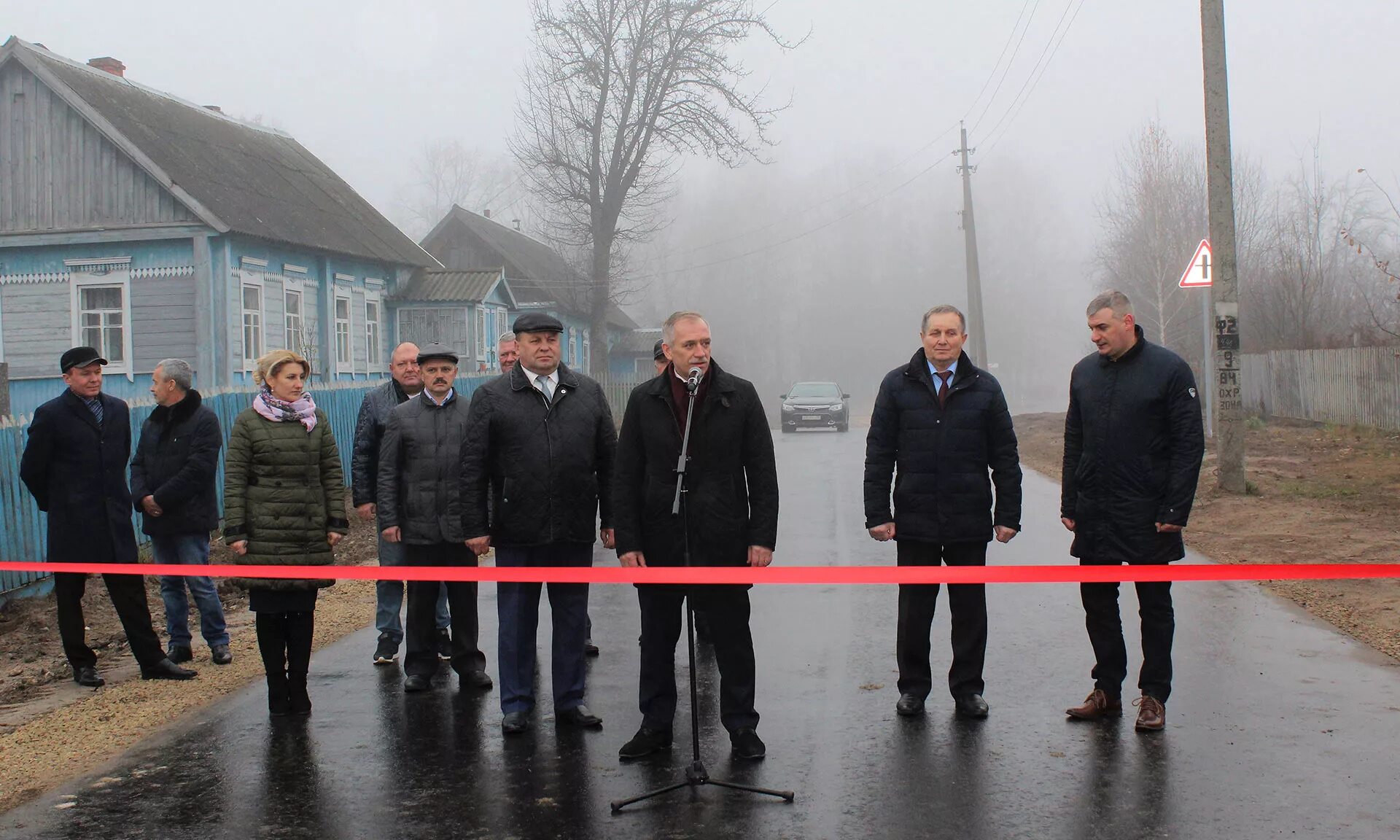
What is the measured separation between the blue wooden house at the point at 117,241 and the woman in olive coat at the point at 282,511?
17.6 metres

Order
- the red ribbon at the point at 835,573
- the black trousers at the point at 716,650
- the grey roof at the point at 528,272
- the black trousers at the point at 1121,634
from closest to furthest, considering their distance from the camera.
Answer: the red ribbon at the point at 835,573 < the black trousers at the point at 716,650 < the black trousers at the point at 1121,634 < the grey roof at the point at 528,272

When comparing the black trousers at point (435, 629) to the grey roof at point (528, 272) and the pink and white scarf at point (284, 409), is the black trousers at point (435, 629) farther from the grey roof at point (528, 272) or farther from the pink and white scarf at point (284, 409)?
the grey roof at point (528, 272)

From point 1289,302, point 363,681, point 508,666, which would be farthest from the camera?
point 1289,302

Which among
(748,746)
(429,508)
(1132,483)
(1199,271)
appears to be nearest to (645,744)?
(748,746)

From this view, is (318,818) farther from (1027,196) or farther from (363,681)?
(1027,196)

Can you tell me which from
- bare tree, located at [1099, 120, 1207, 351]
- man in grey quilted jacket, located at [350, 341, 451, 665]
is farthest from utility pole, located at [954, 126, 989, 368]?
man in grey quilted jacket, located at [350, 341, 451, 665]

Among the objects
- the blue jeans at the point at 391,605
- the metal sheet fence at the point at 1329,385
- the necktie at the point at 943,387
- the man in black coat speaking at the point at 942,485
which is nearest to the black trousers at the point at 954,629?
the man in black coat speaking at the point at 942,485

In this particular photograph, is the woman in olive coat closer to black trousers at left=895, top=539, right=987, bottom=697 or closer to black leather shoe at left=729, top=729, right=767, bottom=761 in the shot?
black leather shoe at left=729, top=729, right=767, bottom=761

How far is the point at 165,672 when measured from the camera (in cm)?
757

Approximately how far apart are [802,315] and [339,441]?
6946cm

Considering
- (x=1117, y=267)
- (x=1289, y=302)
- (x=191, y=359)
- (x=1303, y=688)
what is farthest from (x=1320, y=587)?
(x=1117, y=267)

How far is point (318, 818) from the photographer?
492 cm

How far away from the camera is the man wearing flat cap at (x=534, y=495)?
628 centimetres

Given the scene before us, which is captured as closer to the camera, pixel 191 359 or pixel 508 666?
pixel 508 666
